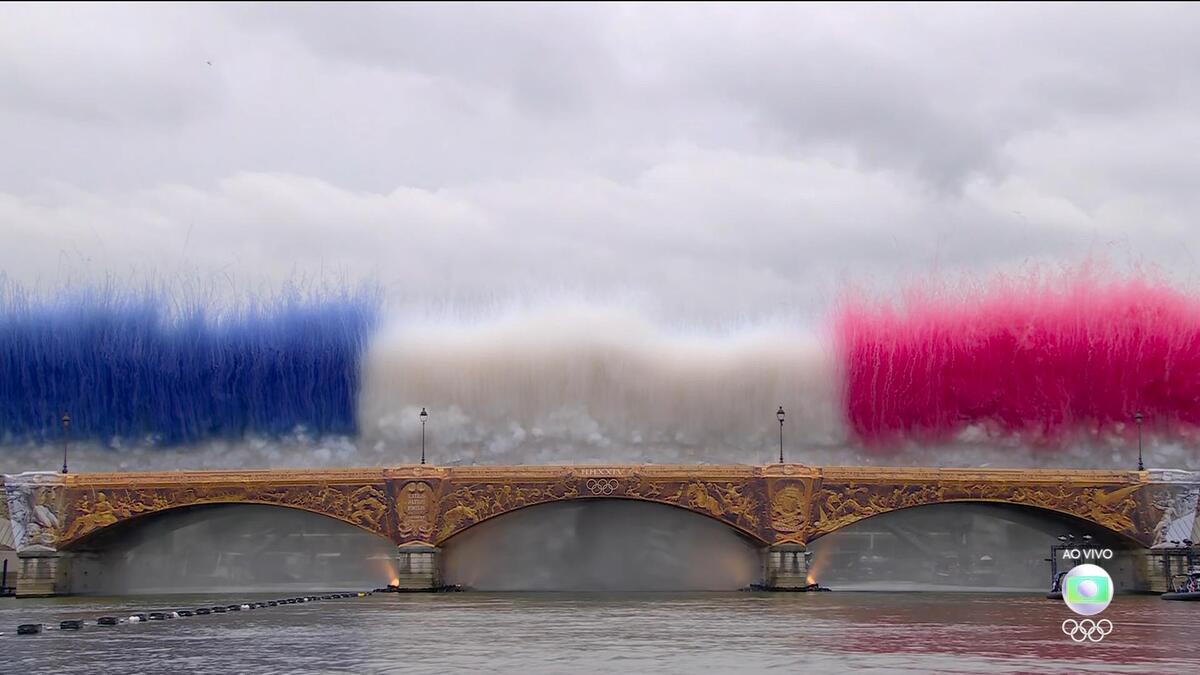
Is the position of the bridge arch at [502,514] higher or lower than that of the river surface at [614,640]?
higher

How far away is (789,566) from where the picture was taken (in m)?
80.7

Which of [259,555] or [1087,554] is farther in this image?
[259,555]

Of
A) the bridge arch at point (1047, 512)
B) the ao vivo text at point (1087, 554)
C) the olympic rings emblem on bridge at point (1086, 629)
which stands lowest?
the olympic rings emblem on bridge at point (1086, 629)

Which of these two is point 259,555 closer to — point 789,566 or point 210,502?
point 210,502

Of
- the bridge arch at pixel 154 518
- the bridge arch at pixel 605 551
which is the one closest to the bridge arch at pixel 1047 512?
the bridge arch at pixel 605 551

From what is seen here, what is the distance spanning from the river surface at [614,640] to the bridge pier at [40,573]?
22.4 meters

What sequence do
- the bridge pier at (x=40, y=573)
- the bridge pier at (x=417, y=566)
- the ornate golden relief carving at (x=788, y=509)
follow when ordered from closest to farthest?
the ornate golden relief carving at (x=788, y=509)
the bridge pier at (x=417, y=566)
the bridge pier at (x=40, y=573)

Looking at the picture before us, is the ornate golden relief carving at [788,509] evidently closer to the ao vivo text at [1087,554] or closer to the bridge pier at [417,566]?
the ao vivo text at [1087,554]

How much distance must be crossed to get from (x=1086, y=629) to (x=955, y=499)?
120 feet

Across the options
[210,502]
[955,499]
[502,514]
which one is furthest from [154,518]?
[955,499]

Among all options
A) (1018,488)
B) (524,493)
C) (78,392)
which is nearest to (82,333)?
(78,392)

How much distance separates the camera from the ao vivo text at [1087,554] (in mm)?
79062

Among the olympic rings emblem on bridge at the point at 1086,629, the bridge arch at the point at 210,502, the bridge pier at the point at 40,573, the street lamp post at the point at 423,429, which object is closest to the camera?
the olympic rings emblem on bridge at the point at 1086,629

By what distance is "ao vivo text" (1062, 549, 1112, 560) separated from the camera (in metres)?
79.1
